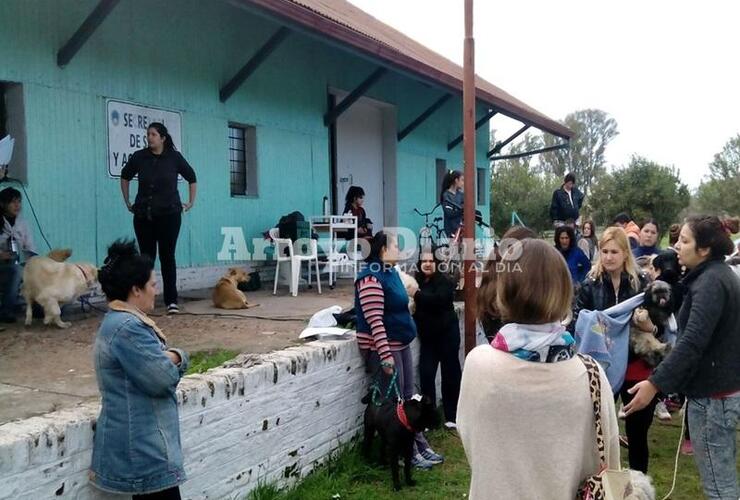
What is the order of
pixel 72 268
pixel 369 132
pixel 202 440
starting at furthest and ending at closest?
pixel 369 132 → pixel 72 268 → pixel 202 440

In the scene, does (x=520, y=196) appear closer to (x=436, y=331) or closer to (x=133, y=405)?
(x=436, y=331)

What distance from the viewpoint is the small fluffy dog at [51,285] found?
5266 millimetres

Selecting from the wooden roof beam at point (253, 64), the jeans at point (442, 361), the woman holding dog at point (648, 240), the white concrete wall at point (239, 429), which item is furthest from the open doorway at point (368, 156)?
the white concrete wall at point (239, 429)

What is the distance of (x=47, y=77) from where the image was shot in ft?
20.8

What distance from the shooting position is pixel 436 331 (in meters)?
5.57

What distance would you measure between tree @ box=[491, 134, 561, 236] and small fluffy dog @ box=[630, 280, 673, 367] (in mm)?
33312

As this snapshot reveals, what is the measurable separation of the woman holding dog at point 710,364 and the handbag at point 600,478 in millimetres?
1319

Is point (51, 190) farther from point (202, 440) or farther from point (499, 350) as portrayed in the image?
point (499, 350)

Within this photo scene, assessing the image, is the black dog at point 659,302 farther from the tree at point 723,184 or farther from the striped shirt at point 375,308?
the tree at point 723,184

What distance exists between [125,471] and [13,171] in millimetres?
4570

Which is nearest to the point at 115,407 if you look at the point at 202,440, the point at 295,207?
→ the point at 202,440

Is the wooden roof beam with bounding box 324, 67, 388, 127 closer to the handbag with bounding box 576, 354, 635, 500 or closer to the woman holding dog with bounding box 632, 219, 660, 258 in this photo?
the woman holding dog with bounding box 632, 219, 660, 258

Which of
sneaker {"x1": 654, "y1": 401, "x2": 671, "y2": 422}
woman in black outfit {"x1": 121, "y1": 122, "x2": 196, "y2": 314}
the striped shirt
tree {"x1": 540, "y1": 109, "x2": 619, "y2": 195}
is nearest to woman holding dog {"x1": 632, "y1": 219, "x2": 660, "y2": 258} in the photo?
sneaker {"x1": 654, "y1": 401, "x2": 671, "y2": 422}

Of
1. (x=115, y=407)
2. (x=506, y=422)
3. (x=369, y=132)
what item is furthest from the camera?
(x=369, y=132)
